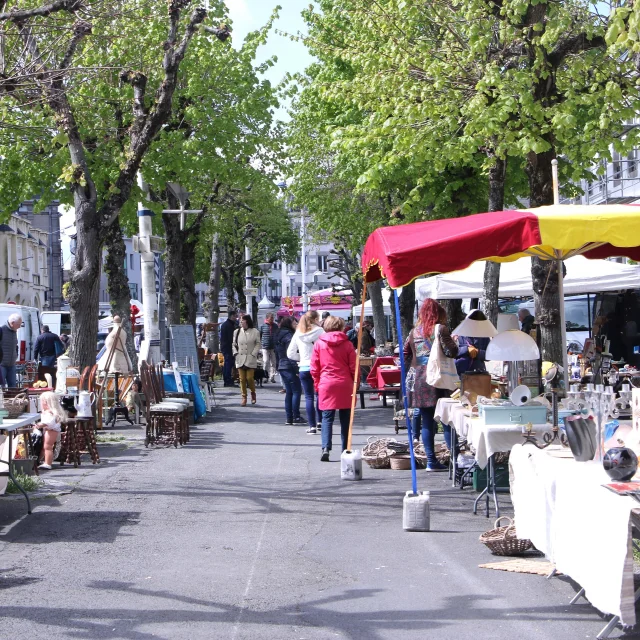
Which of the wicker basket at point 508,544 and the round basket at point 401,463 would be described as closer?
the wicker basket at point 508,544

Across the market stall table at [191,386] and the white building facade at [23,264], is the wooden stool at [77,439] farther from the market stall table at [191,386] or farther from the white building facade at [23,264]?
the white building facade at [23,264]

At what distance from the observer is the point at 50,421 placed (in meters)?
11.5

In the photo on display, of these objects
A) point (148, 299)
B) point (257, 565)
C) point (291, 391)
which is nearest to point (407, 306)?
point (148, 299)

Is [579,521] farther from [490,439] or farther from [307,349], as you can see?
[307,349]

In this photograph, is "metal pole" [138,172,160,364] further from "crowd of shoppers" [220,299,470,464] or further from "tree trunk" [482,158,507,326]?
"tree trunk" [482,158,507,326]

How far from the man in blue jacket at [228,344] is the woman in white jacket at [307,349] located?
1132 centimetres

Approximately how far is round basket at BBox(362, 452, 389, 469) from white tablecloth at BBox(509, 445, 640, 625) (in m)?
5.02

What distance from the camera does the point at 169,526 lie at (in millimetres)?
8688

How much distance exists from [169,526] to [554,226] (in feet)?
13.2

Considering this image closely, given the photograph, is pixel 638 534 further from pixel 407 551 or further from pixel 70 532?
pixel 70 532

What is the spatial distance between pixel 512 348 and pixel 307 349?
741 centimetres

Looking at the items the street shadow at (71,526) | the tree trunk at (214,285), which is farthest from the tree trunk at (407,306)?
the street shadow at (71,526)

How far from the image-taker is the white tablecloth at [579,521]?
473cm

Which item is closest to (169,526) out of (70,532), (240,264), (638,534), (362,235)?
(70,532)
